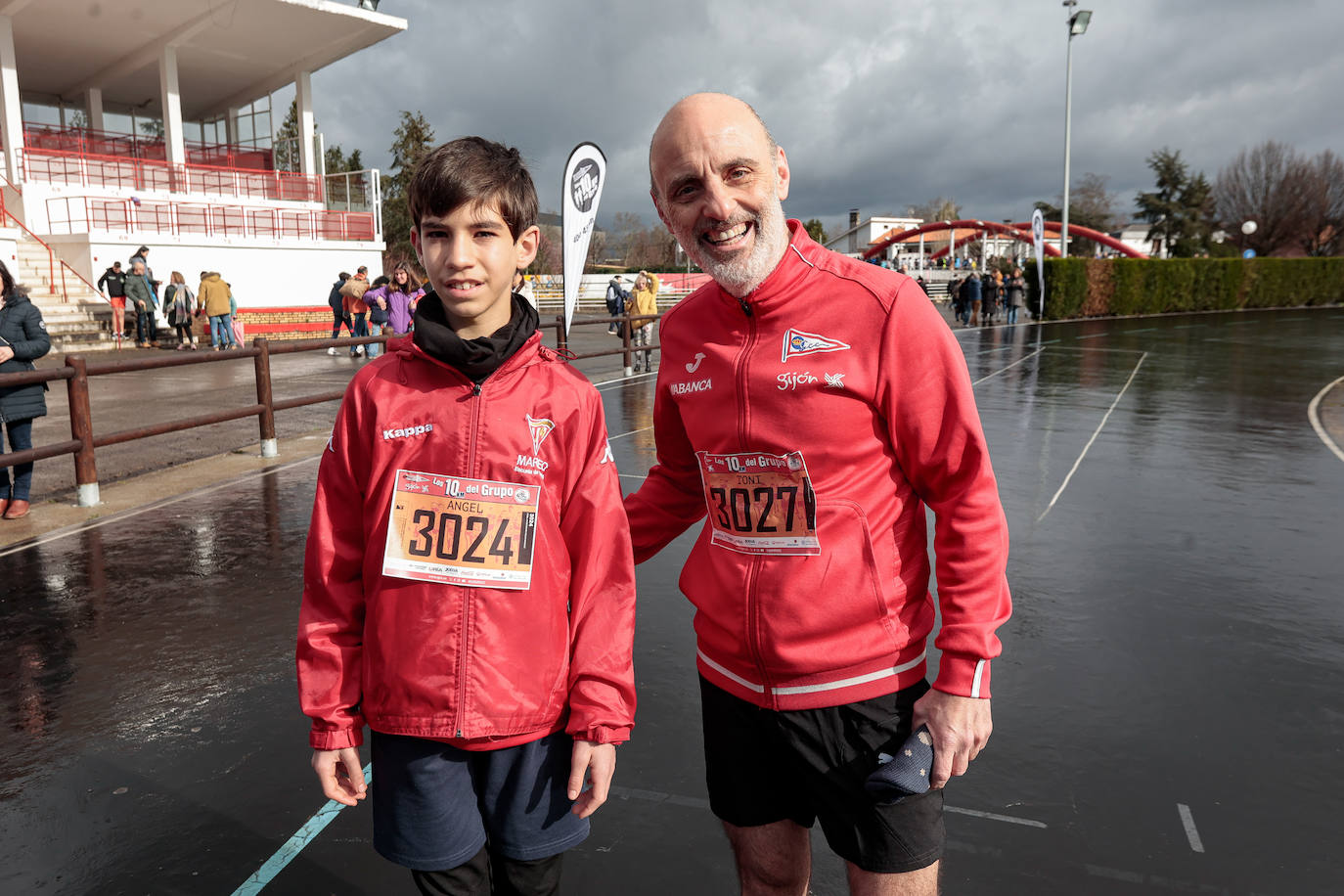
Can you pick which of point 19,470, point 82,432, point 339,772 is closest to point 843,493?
point 339,772

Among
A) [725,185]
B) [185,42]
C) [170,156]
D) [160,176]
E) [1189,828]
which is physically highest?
[185,42]

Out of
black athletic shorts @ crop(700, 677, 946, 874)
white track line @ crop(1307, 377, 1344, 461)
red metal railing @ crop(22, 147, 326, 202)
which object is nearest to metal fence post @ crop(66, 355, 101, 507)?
black athletic shorts @ crop(700, 677, 946, 874)

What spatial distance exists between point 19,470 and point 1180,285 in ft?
141

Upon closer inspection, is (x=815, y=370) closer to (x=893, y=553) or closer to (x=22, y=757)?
(x=893, y=553)

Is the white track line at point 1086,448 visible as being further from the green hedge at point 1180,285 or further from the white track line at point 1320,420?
the green hedge at point 1180,285

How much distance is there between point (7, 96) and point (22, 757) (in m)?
32.1

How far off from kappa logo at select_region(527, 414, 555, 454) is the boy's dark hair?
0.41 metres

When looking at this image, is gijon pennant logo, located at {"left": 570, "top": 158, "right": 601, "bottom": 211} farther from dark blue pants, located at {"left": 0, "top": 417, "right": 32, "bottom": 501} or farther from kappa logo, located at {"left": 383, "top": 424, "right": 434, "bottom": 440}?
kappa logo, located at {"left": 383, "top": 424, "right": 434, "bottom": 440}

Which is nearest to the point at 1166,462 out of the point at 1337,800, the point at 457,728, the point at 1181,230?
the point at 1337,800

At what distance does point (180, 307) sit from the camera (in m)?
22.7

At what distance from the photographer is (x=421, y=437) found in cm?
189

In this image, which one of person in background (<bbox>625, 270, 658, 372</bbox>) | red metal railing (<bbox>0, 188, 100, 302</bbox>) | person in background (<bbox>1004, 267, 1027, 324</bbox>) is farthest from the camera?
person in background (<bbox>1004, 267, 1027, 324</bbox>)

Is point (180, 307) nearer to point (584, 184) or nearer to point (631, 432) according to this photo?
point (584, 184)

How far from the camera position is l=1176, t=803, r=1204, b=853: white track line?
276 cm
